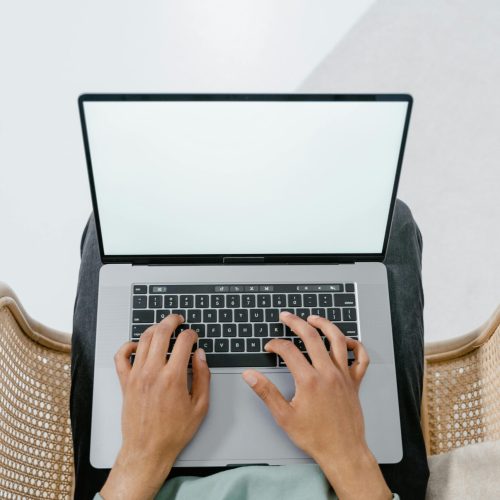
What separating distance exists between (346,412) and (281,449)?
0.10 metres

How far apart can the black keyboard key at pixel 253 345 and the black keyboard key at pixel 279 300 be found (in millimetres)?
55

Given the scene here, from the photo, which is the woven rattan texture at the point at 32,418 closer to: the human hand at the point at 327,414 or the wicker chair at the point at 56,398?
the wicker chair at the point at 56,398

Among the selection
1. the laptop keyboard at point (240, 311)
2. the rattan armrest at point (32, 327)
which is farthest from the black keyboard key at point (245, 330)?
the rattan armrest at point (32, 327)

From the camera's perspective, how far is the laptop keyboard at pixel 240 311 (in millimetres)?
759

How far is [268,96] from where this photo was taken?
0.65 m

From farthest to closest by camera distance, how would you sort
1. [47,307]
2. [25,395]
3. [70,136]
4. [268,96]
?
[70,136], [47,307], [25,395], [268,96]

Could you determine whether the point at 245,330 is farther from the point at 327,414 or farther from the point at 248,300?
the point at 327,414

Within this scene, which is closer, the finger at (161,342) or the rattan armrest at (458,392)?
the finger at (161,342)

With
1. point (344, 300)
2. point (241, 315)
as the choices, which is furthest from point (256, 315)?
point (344, 300)

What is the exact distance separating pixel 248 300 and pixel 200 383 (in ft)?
0.42

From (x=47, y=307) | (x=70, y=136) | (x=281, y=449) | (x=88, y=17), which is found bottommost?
(x=281, y=449)

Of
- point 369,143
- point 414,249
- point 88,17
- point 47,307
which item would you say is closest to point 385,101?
point 369,143

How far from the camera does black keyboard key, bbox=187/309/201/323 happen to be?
0.77 metres

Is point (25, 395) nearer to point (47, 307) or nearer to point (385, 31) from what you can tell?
point (47, 307)
